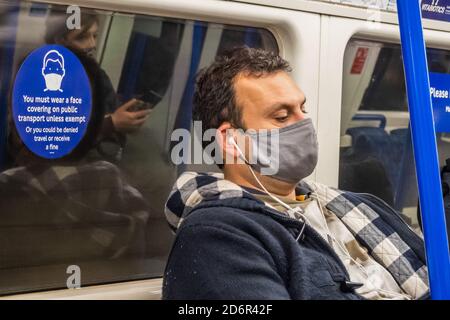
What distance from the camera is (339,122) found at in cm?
255

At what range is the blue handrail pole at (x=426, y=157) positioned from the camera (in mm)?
1418

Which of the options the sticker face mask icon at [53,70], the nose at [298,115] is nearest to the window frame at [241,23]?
the sticker face mask icon at [53,70]

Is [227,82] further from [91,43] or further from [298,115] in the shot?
[91,43]

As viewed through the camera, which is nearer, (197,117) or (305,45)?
(197,117)

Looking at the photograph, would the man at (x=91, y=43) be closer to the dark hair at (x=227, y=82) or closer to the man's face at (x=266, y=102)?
the dark hair at (x=227, y=82)

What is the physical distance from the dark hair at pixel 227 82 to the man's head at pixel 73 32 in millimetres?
382

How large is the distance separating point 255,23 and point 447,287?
1.29 meters

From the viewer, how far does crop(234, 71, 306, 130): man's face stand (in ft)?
6.32

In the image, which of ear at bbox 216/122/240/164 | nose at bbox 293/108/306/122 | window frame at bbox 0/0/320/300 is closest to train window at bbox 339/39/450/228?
window frame at bbox 0/0/320/300

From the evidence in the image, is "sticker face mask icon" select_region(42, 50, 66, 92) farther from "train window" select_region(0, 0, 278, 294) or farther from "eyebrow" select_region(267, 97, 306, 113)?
"eyebrow" select_region(267, 97, 306, 113)

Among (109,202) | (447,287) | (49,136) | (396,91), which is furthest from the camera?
(396,91)

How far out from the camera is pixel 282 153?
1898 millimetres

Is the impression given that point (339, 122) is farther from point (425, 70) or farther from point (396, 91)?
point (425, 70)
